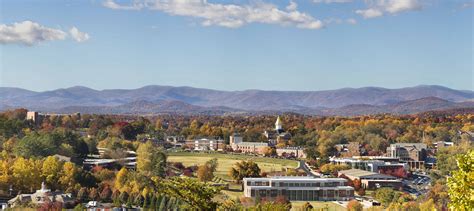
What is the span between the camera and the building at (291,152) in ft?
120

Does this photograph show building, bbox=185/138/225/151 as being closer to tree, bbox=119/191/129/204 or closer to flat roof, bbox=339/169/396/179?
flat roof, bbox=339/169/396/179

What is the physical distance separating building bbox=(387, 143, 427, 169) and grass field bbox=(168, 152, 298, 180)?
5.14 meters

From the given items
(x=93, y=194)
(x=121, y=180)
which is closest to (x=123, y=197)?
(x=93, y=194)

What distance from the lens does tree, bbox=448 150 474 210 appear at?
3559 millimetres

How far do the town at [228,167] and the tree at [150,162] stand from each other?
0.05 meters

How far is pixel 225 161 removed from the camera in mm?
32844

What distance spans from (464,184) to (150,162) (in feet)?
71.4

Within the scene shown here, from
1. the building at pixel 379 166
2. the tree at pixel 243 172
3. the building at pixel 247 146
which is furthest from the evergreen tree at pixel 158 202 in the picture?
the building at pixel 247 146

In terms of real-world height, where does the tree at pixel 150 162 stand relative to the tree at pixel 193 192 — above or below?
below

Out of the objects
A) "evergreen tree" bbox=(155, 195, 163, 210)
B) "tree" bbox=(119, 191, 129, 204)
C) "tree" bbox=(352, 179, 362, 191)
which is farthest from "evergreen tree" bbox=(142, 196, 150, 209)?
"tree" bbox=(352, 179, 362, 191)

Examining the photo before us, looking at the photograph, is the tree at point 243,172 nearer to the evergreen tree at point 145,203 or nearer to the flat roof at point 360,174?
the flat roof at point 360,174

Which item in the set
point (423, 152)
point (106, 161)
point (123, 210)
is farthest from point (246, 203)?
point (423, 152)

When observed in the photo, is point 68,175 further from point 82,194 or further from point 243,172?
point 243,172

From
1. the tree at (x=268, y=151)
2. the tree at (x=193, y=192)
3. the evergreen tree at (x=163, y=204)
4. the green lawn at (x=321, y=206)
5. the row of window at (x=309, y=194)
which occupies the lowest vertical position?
the green lawn at (x=321, y=206)
